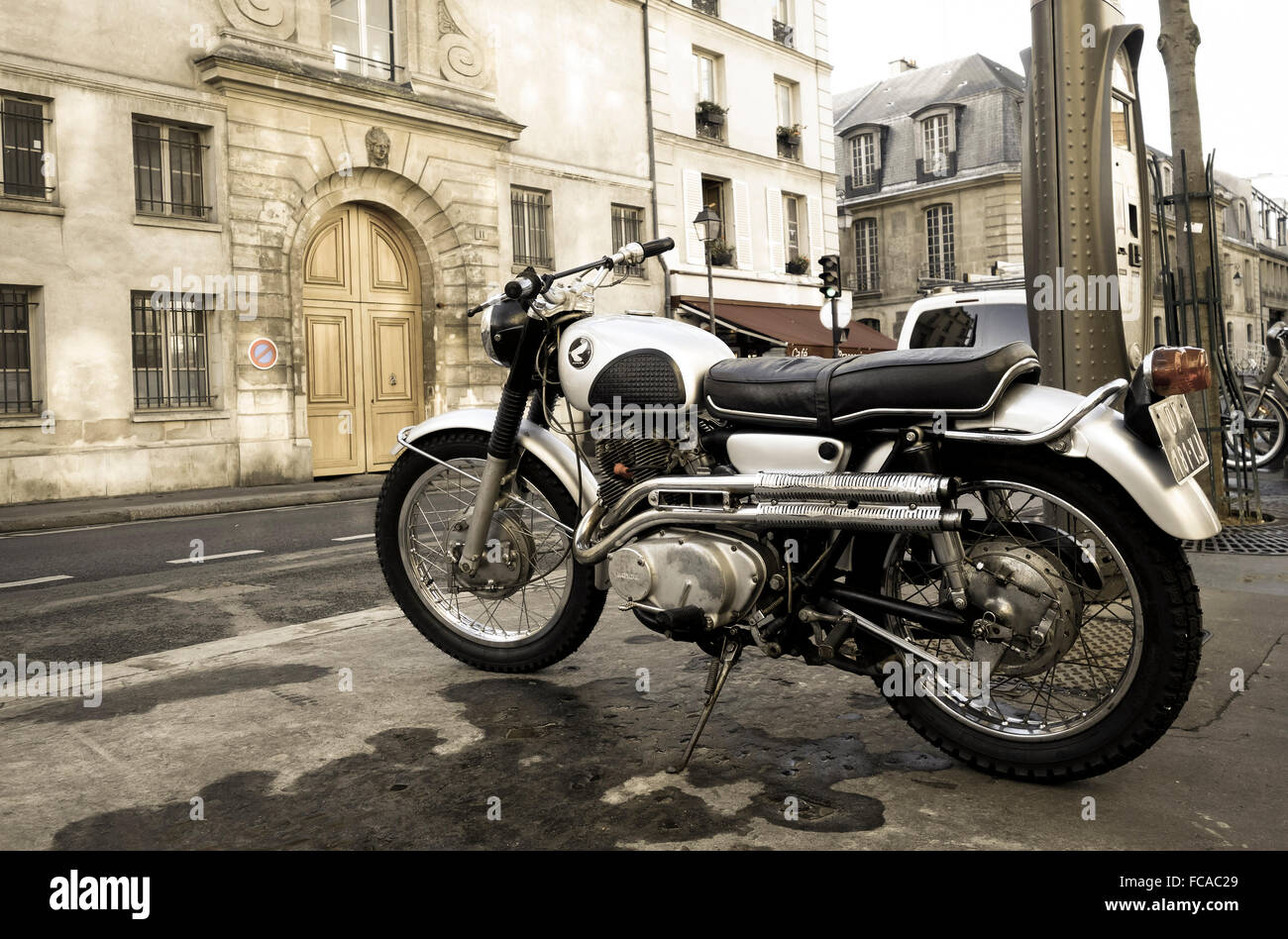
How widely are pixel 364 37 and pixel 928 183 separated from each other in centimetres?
2421

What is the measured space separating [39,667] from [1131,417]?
392cm

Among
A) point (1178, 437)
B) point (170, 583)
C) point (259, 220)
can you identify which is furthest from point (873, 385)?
point (259, 220)

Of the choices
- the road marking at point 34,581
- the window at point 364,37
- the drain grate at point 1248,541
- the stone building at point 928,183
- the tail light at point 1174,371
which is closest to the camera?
the tail light at point 1174,371

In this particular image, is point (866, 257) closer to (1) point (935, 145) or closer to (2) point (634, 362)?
(1) point (935, 145)

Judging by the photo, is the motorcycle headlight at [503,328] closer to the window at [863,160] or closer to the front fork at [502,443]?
the front fork at [502,443]

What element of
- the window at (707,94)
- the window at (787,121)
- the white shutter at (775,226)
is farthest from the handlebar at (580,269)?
the window at (787,121)

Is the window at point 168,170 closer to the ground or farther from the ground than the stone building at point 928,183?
closer to the ground

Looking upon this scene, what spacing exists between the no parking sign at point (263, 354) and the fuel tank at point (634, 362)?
1234 cm

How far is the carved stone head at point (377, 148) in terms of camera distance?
634 inches

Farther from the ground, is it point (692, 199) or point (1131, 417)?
point (692, 199)

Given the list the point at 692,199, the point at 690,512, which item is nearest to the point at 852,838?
the point at 690,512

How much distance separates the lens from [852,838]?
2416mm

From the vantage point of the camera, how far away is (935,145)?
36375 millimetres
